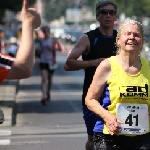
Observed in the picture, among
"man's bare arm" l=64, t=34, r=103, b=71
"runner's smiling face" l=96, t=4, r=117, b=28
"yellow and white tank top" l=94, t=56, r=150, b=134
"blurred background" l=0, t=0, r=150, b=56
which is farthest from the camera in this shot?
"blurred background" l=0, t=0, r=150, b=56

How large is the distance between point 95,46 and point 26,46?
3.35 meters

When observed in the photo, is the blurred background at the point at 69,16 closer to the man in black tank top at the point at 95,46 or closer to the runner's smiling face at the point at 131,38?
the man in black tank top at the point at 95,46

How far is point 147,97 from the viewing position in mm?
5875

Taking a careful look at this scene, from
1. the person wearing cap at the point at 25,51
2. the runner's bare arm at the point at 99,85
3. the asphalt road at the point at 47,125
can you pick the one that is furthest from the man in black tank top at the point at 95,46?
the asphalt road at the point at 47,125

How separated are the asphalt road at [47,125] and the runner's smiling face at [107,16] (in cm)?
367

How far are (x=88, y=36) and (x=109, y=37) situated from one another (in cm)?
23

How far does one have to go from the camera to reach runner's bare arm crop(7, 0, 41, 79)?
422cm

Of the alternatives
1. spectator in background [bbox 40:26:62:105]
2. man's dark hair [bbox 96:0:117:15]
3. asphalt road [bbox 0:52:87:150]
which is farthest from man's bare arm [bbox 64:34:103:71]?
spectator in background [bbox 40:26:62:105]

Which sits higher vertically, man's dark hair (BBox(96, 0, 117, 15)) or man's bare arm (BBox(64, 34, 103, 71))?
man's dark hair (BBox(96, 0, 117, 15))

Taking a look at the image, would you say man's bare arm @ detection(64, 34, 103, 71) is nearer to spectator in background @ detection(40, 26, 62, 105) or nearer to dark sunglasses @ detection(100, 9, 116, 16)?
dark sunglasses @ detection(100, 9, 116, 16)

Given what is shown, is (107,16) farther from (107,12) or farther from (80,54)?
(80,54)

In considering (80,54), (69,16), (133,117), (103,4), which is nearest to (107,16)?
(103,4)

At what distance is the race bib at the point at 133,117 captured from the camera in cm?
586

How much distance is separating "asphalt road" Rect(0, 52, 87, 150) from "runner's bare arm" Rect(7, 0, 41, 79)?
677 centimetres
